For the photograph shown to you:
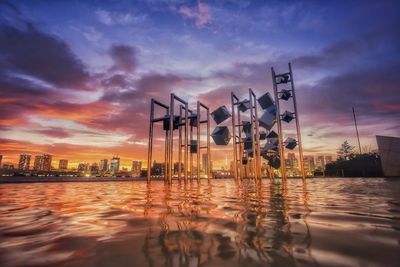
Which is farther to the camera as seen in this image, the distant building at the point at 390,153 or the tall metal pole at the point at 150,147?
the distant building at the point at 390,153

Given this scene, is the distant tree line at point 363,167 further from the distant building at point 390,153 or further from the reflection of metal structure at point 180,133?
the reflection of metal structure at point 180,133

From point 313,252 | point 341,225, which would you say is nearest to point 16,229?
point 313,252

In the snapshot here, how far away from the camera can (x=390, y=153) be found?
20.0 metres

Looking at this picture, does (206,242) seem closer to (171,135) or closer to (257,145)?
(171,135)

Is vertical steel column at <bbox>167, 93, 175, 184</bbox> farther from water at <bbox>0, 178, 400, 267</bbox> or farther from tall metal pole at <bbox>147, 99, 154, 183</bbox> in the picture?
water at <bbox>0, 178, 400, 267</bbox>

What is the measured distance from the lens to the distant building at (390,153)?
64.5 feet

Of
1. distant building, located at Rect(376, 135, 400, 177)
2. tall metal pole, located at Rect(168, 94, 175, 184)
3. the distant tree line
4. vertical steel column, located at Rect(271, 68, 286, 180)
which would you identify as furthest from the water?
the distant tree line

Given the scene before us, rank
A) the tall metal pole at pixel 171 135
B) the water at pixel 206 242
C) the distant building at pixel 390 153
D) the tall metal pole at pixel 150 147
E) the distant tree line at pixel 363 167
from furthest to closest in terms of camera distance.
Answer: the distant tree line at pixel 363 167 → the distant building at pixel 390 153 → the tall metal pole at pixel 150 147 → the tall metal pole at pixel 171 135 → the water at pixel 206 242

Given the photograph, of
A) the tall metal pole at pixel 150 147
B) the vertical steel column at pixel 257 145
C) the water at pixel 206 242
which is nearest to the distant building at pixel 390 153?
the vertical steel column at pixel 257 145

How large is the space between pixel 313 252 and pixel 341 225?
97 centimetres

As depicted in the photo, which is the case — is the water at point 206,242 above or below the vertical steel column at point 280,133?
below

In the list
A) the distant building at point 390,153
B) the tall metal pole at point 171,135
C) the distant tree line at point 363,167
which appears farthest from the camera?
the distant tree line at point 363,167

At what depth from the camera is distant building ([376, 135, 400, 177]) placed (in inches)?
774

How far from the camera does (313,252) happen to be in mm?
1199
